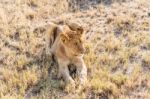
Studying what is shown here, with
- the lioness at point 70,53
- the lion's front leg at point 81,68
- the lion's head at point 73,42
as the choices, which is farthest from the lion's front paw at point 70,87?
the lion's head at point 73,42

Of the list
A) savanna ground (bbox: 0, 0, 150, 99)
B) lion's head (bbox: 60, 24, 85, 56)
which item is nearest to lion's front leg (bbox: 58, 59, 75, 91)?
savanna ground (bbox: 0, 0, 150, 99)

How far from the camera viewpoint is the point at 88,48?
802cm

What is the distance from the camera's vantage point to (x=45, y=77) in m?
7.04

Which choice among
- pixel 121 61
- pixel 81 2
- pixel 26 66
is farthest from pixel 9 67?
pixel 81 2

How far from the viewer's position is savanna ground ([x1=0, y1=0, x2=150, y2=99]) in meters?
6.64

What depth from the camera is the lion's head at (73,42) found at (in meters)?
6.67

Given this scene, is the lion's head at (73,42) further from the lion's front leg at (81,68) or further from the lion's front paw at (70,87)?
the lion's front paw at (70,87)

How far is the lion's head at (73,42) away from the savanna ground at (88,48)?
62cm

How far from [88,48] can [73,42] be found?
4.41ft

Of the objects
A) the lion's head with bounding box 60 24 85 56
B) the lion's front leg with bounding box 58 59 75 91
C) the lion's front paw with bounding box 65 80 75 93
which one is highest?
the lion's head with bounding box 60 24 85 56

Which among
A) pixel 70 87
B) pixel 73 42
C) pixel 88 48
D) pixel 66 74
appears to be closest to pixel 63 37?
pixel 73 42

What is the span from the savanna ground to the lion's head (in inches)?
24.4

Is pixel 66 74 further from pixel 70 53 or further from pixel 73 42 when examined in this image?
pixel 73 42

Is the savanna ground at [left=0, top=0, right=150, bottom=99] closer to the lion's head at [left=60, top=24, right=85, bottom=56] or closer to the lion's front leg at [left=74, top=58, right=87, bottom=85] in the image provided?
the lion's front leg at [left=74, top=58, right=87, bottom=85]
